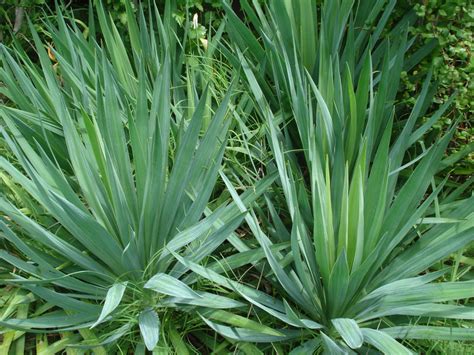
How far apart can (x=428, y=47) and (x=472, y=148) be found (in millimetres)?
497

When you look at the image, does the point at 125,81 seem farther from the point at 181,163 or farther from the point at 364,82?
the point at 364,82

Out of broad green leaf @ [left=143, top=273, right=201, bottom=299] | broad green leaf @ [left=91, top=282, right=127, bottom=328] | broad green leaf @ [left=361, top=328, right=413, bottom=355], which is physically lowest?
broad green leaf @ [left=361, top=328, right=413, bottom=355]

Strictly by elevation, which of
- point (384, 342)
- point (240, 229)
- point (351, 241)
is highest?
point (351, 241)

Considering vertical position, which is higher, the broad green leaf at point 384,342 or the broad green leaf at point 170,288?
the broad green leaf at point 170,288

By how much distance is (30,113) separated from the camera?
8.02ft

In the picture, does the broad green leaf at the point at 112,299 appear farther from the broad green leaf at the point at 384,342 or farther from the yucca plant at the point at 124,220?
the broad green leaf at the point at 384,342

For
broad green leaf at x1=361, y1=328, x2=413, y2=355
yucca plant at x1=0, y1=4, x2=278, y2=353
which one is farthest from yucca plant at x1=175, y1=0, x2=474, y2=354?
yucca plant at x1=0, y1=4, x2=278, y2=353

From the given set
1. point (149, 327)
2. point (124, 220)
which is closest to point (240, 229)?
point (124, 220)

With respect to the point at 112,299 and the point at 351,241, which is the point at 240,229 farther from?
the point at 112,299

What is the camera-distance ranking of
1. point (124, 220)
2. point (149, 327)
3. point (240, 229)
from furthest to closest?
point (240, 229) < point (124, 220) < point (149, 327)

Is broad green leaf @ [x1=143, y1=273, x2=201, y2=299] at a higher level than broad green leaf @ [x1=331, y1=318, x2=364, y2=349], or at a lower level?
higher

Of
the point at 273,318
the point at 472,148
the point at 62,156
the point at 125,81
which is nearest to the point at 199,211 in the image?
the point at 273,318

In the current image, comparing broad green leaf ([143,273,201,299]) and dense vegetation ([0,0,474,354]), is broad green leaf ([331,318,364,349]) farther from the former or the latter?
broad green leaf ([143,273,201,299])

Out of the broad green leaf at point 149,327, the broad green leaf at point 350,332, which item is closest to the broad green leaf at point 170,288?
the broad green leaf at point 149,327
